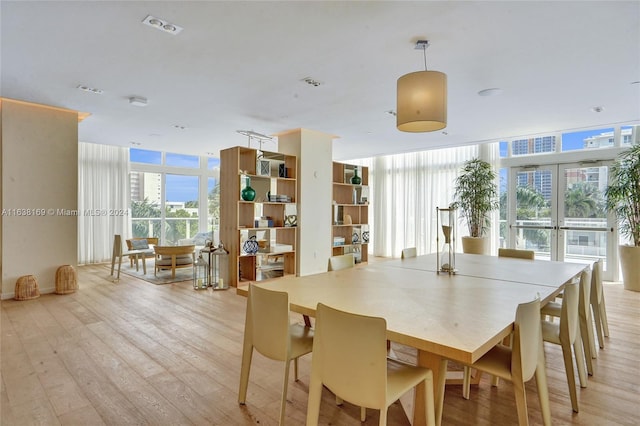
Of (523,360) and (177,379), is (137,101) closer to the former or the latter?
(177,379)

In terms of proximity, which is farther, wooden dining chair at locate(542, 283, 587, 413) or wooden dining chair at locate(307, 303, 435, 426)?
wooden dining chair at locate(542, 283, 587, 413)

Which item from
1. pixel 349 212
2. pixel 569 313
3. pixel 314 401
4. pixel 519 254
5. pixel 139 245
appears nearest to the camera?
pixel 314 401

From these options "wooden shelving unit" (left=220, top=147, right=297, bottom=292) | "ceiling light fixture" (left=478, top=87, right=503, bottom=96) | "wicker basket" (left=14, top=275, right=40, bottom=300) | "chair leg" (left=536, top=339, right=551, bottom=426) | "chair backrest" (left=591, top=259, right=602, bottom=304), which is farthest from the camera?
"wooden shelving unit" (left=220, top=147, right=297, bottom=292)

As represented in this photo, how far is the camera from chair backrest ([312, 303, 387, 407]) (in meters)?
1.35

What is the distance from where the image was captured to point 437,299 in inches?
74.9

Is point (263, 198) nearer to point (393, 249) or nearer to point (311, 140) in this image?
point (311, 140)

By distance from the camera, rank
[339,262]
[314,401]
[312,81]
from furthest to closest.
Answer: [312,81] → [339,262] → [314,401]

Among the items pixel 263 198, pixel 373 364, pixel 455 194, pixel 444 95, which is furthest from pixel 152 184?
pixel 373 364

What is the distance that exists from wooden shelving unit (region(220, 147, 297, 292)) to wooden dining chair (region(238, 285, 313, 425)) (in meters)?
3.51

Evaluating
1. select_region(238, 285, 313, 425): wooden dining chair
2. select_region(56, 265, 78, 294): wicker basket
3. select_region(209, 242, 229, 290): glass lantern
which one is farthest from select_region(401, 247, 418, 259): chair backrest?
select_region(56, 265, 78, 294): wicker basket

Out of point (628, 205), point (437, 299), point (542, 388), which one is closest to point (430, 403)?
point (437, 299)

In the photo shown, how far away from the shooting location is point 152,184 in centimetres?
870

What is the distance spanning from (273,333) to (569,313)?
1.79m

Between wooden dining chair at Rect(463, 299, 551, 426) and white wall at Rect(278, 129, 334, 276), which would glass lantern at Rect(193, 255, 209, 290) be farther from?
wooden dining chair at Rect(463, 299, 551, 426)
